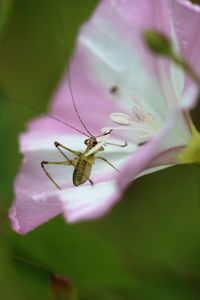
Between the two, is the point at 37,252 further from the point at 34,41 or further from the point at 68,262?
the point at 34,41

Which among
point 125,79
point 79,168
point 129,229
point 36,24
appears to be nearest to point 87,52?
point 125,79

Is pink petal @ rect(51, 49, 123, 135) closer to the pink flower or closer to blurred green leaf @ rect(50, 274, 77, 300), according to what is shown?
the pink flower

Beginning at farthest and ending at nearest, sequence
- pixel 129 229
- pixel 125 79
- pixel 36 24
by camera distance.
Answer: pixel 36 24
pixel 129 229
pixel 125 79

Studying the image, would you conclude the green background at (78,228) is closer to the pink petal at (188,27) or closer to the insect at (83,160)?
the insect at (83,160)

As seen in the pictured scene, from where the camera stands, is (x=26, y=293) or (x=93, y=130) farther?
(x=26, y=293)

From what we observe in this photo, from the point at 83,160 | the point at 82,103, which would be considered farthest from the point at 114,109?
the point at 83,160

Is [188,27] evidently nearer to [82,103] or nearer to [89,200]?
[89,200]

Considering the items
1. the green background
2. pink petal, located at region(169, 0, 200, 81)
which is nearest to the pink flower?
pink petal, located at region(169, 0, 200, 81)
